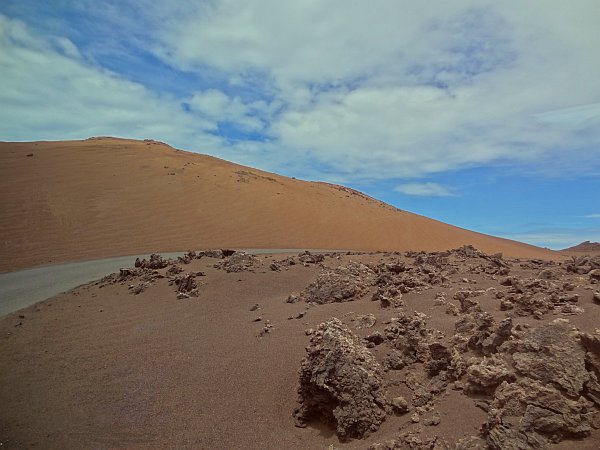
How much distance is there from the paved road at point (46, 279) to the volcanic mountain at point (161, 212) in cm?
140

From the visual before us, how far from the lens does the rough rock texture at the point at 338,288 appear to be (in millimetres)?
6887

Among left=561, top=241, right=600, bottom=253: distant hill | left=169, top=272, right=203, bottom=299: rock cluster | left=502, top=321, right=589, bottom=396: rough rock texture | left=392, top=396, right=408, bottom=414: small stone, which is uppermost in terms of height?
left=561, top=241, right=600, bottom=253: distant hill

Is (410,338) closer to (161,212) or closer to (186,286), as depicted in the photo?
(186,286)

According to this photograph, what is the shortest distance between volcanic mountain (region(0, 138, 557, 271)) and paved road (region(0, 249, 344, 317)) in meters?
1.40

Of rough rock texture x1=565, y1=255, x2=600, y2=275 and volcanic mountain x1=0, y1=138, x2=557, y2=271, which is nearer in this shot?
rough rock texture x1=565, y1=255, x2=600, y2=275

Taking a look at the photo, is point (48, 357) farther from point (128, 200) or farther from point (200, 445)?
point (128, 200)

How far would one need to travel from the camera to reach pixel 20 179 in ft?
72.8

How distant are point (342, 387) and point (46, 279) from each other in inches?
447

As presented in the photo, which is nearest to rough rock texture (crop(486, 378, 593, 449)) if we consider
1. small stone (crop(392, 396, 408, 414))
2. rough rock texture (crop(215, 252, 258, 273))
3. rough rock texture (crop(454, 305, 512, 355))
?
rough rock texture (crop(454, 305, 512, 355))

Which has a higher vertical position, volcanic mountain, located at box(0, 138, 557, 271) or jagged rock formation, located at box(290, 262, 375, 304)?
volcanic mountain, located at box(0, 138, 557, 271)

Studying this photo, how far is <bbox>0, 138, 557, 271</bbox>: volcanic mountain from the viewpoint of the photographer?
1798cm

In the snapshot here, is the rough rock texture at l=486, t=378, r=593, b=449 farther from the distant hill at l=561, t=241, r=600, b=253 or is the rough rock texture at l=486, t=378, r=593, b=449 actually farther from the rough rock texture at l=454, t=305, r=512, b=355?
the distant hill at l=561, t=241, r=600, b=253

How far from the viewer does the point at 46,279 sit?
1218cm

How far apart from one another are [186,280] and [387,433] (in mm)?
6051
